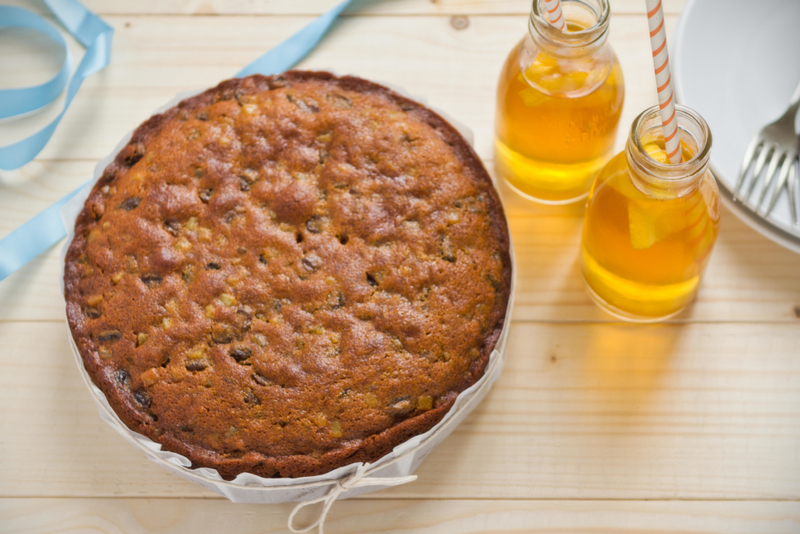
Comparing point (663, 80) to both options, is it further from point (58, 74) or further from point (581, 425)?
point (58, 74)

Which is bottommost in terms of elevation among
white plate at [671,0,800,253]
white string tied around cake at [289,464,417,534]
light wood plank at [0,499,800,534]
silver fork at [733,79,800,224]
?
light wood plank at [0,499,800,534]

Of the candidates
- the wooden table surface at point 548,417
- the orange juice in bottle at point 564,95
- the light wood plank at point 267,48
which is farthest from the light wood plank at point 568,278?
the light wood plank at point 267,48

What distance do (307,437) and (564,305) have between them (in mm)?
612

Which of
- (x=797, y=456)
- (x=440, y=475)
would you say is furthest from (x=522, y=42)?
(x=797, y=456)

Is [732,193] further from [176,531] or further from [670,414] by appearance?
[176,531]

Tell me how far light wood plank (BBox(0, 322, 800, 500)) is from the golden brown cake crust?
211 millimetres

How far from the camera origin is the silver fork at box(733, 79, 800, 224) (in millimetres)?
1398

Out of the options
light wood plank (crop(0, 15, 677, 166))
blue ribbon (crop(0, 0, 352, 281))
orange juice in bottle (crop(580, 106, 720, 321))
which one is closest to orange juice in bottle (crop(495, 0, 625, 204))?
orange juice in bottle (crop(580, 106, 720, 321))

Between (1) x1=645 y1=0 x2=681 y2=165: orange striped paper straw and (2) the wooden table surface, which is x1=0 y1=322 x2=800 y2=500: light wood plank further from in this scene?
(1) x1=645 y1=0 x2=681 y2=165: orange striped paper straw

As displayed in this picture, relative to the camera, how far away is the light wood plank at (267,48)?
1617mm

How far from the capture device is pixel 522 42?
1278 millimetres

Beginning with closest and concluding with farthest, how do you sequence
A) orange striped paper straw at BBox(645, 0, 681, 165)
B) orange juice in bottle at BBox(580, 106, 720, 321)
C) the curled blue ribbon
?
orange striped paper straw at BBox(645, 0, 681, 165) < orange juice in bottle at BBox(580, 106, 720, 321) < the curled blue ribbon

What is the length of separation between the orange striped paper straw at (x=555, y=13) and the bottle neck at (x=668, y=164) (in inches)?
8.2

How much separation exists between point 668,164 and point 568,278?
0.44m
